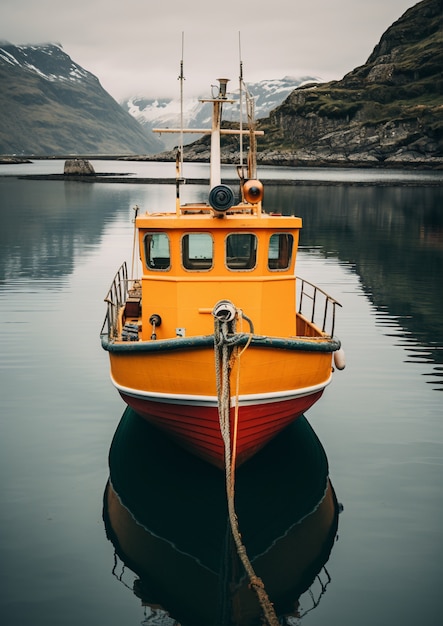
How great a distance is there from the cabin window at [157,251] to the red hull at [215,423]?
277 centimetres

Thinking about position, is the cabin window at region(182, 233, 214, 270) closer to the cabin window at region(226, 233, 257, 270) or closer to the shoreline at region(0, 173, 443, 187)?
the cabin window at region(226, 233, 257, 270)

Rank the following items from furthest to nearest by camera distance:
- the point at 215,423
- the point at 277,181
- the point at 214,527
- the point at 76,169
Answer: the point at 76,169 < the point at 277,181 < the point at 215,423 < the point at 214,527

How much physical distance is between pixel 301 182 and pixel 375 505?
112 meters

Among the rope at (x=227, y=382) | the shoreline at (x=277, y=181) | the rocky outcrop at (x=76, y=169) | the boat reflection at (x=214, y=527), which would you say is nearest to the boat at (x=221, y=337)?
the rope at (x=227, y=382)

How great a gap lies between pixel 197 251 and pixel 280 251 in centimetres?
171

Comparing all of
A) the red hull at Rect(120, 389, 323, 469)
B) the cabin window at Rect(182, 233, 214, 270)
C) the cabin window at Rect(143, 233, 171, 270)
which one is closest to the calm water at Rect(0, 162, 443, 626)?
the red hull at Rect(120, 389, 323, 469)

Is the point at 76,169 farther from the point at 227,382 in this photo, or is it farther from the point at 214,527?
the point at 214,527

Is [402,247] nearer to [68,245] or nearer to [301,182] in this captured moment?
[68,245]

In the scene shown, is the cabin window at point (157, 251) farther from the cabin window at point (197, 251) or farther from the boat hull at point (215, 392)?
the boat hull at point (215, 392)

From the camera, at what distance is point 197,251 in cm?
1388

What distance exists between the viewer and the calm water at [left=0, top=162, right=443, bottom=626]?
9.61 metres

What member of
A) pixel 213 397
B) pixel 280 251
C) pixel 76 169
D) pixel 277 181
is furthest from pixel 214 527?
pixel 76 169

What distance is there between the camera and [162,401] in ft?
42.1

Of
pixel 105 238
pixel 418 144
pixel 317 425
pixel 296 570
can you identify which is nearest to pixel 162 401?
pixel 296 570
